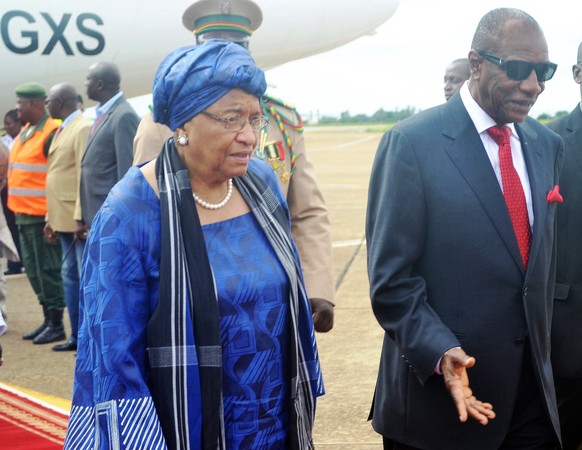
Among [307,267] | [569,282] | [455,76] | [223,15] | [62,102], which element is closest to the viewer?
[569,282]

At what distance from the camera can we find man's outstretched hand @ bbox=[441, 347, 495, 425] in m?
2.53

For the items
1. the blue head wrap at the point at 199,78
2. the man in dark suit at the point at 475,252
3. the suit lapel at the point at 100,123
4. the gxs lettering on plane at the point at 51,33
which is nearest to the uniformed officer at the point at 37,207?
the suit lapel at the point at 100,123

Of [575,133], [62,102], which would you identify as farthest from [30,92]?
[575,133]

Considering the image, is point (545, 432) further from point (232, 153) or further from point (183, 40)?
point (183, 40)

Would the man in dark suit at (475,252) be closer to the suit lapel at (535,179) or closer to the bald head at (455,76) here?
the suit lapel at (535,179)

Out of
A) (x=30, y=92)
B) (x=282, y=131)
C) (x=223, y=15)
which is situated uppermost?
(x=30, y=92)

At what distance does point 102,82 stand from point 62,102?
73cm

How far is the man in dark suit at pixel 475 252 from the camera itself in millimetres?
2750

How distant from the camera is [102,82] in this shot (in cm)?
632

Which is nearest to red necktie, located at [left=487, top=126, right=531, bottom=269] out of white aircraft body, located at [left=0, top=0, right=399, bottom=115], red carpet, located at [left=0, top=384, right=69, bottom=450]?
red carpet, located at [left=0, top=384, right=69, bottom=450]

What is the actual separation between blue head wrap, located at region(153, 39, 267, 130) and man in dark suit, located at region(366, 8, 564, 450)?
26.8 inches

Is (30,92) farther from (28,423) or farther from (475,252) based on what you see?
(475,252)

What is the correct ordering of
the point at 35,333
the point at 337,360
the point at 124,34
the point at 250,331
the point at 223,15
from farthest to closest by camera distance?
the point at 124,34 → the point at 35,333 → the point at 337,360 → the point at 223,15 → the point at 250,331

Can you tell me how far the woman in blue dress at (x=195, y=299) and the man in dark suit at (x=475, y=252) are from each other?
0.43 meters
